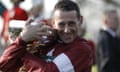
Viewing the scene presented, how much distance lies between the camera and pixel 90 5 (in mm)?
32938

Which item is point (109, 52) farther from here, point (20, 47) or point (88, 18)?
point (88, 18)

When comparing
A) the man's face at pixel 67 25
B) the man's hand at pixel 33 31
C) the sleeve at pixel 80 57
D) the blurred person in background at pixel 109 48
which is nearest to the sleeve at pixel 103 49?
the blurred person in background at pixel 109 48

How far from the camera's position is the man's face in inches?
216

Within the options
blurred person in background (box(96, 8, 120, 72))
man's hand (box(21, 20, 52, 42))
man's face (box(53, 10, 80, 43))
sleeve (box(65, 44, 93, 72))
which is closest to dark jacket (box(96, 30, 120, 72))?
blurred person in background (box(96, 8, 120, 72))

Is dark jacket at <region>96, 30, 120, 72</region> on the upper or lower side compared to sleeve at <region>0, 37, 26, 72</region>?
lower

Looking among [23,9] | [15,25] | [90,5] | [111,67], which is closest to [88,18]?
[90,5]

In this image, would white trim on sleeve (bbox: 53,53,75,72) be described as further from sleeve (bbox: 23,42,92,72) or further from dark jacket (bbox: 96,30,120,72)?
dark jacket (bbox: 96,30,120,72)

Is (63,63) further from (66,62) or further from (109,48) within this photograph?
(109,48)

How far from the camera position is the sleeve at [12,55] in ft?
17.9

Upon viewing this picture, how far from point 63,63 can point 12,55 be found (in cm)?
45

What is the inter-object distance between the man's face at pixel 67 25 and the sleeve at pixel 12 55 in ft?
1.13

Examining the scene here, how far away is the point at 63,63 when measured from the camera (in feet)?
17.9

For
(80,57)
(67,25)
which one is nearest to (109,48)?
(80,57)

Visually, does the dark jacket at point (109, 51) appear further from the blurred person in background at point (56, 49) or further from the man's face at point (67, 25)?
the man's face at point (67, 25)
